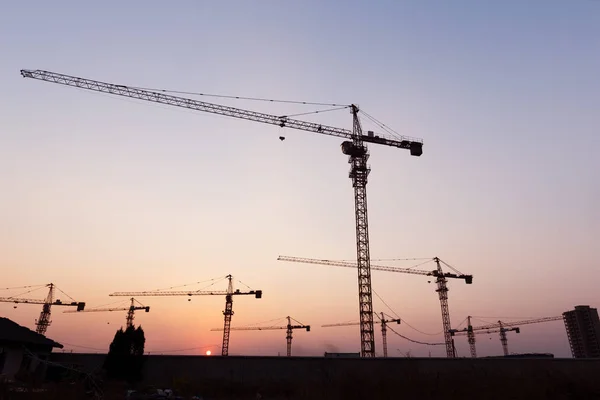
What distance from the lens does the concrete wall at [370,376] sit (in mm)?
Answer: 25594

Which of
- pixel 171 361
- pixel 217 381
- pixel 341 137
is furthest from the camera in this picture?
pixel 341 137

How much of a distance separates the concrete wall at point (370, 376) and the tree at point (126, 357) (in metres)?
1.40

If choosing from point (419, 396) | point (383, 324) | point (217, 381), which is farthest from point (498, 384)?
point (383, 324)

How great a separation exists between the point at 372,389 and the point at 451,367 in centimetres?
1906

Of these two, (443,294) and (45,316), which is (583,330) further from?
(45,316)

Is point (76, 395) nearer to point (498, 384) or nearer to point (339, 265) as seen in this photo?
point (498, 384)

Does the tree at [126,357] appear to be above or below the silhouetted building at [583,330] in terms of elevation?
below

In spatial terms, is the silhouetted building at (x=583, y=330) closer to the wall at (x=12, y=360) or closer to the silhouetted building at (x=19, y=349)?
the silhouetted building at (x=19, y=349)

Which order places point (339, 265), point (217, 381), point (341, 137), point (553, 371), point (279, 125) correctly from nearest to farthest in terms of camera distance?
point (553, 371), point (217, 381), point (279, 125), point (341, 137), point (339, 265)

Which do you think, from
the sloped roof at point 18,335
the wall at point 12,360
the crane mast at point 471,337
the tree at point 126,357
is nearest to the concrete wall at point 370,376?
the tree at point 126,357

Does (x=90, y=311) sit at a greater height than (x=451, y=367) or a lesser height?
greater

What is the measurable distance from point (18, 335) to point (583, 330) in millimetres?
162830

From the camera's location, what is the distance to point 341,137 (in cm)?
7038

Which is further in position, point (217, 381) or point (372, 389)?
point (217, 381)
